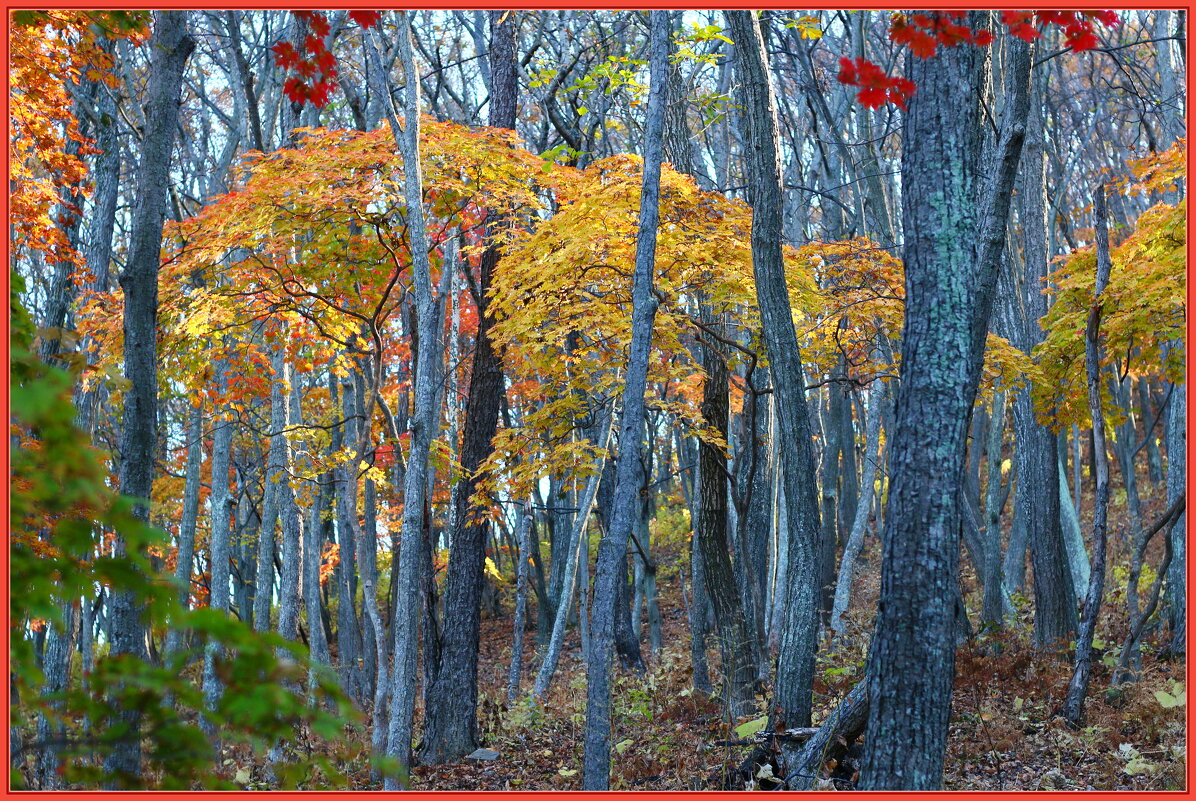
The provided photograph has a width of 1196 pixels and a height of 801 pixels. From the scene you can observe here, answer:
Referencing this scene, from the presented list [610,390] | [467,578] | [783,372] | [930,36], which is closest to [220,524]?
[467,578]

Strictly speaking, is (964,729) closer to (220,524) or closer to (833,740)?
(833,740)

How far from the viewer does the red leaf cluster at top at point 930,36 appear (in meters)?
4.67

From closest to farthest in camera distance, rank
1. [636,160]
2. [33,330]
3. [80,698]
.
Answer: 1. [80,698]
2. [33,330]
3. [636,160]

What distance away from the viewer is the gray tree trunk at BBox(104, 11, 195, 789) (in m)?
6.12

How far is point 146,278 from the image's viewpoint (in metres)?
6.23

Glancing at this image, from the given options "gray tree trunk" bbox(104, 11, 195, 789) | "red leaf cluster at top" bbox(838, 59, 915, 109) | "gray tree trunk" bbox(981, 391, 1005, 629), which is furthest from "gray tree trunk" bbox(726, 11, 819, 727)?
"gray tree trunk" bbox(981, 391, 1005, 629)

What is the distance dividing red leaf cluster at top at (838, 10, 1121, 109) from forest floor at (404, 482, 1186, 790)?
4.16 metres

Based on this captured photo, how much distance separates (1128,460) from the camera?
666 inches

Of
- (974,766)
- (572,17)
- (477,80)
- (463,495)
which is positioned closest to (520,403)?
(477,80)

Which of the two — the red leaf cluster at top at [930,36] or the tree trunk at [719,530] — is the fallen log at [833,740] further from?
the red leaf cluster at top at [930,36]

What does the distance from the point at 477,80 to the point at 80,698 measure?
64.1ft

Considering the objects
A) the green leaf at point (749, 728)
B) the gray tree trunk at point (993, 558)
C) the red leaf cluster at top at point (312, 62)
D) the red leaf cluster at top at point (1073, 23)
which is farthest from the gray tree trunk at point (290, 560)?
the gray tree trunk at point (993, 558)

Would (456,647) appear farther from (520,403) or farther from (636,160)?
(520,403)

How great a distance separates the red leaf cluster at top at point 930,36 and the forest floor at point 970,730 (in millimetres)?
4164
